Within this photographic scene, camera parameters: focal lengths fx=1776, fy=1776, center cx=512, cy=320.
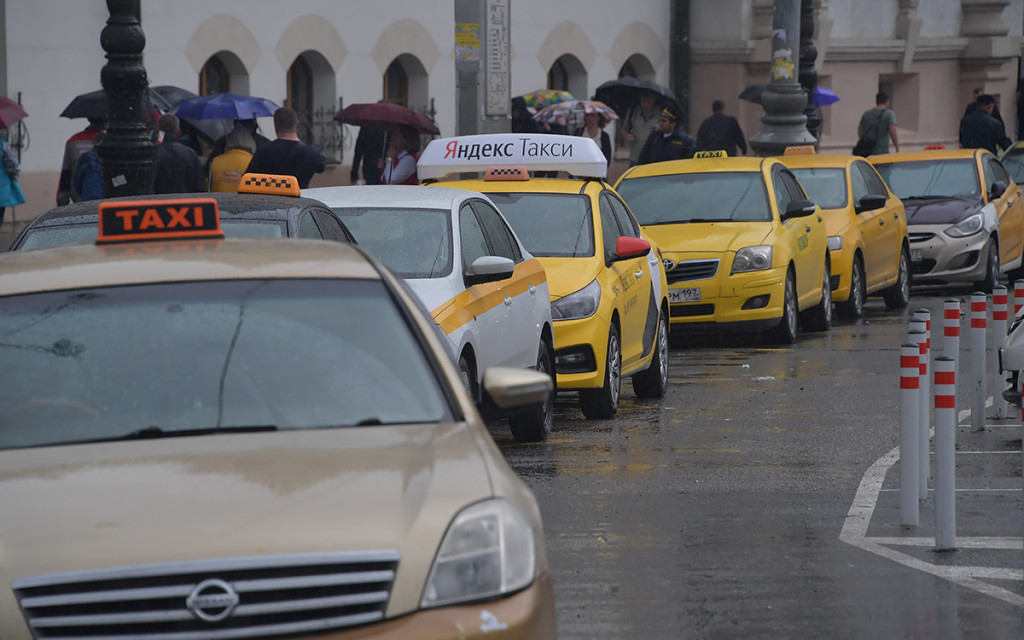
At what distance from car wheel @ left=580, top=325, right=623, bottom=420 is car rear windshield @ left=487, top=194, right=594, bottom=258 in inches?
27.0

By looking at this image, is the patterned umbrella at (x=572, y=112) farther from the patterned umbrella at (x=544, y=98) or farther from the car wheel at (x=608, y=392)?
the car wheel at (x=608, y=392)

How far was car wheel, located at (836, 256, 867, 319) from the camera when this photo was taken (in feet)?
59.7

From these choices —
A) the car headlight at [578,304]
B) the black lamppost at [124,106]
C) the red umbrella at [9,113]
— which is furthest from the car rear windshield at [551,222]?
the red umbrella at [9,113]

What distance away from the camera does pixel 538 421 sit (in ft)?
35.5

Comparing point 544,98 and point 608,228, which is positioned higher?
point 544,98

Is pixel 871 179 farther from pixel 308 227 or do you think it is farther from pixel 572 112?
pixel 308 227

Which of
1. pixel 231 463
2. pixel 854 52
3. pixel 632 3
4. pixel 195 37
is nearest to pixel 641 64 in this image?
pixel 632 3

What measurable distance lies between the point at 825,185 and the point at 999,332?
720cm

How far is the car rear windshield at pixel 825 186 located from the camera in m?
18.7

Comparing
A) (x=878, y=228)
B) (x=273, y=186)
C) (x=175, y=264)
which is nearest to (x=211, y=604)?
(x=175, y=264)

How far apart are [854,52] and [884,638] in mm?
32621

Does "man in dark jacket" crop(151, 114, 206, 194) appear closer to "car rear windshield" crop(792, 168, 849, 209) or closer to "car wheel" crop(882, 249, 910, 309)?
"car rear windshield" crop(792, 168, 849, 209)

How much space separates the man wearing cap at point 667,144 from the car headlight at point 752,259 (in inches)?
241

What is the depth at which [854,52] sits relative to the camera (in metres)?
37.5
